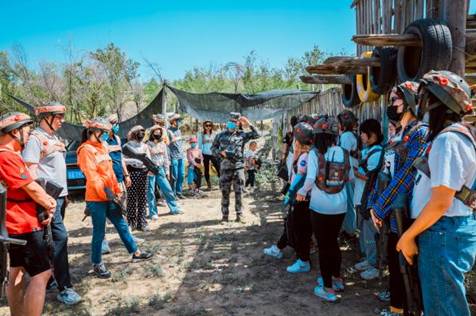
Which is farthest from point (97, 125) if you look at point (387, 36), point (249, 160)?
point (249, 160)

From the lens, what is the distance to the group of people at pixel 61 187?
2893 mm

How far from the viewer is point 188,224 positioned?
6656mm

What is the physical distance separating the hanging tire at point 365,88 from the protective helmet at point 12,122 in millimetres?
3501

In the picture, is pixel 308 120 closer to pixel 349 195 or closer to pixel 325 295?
pixel 349 195

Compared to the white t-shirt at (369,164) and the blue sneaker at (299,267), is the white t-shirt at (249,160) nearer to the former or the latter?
the blue sneaker at (299,267)

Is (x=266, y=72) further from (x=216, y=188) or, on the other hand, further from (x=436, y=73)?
(x=436, y=73)

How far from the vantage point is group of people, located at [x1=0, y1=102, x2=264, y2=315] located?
114 inches

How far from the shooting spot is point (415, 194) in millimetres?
2152

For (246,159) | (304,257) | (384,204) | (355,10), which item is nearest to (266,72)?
(246,159)

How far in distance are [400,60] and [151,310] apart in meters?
3.41

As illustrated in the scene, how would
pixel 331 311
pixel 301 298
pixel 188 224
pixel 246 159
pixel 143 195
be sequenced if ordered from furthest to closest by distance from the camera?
1. pixel 246 159
2. pixel 188 224
3. pixel 143 195
4. pixel 301 298
5. pixel 331 311

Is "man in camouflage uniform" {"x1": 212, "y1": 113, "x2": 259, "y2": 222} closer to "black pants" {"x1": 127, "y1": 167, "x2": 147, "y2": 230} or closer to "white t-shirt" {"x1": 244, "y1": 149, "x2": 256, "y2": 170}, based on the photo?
"black pants" {"x1": 127, "y1": 167, "x2": 147, "y2": 230}

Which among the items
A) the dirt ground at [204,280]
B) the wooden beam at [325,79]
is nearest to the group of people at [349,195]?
the dirt ground at [204,280]

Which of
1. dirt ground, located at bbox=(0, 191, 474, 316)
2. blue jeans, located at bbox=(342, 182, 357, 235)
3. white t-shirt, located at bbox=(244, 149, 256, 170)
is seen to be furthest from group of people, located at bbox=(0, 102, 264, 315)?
white t-shirt, located at bbox=(244, 149, 256, 170)
